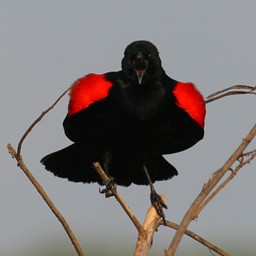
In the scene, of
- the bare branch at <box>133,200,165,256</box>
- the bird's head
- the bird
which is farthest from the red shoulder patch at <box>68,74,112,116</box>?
the bare branch at <box>133,200,165,256</box>

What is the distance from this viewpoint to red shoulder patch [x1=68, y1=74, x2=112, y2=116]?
4691 millimetres

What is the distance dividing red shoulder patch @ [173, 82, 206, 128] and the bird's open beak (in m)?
0.27

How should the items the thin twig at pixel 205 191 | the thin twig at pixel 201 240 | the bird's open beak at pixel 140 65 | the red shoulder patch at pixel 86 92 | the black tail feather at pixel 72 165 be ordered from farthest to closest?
the black tail feather at pixel 72 165 < the bird's open beak at pixel 140 65 < the red shoulder patch at pixel 86 92 < the thin twig at pixel 201 240 < the thin twig at pixel 205 191

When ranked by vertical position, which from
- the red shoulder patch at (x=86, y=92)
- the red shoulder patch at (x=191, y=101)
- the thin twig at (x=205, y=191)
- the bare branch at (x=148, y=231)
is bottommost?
the thin twig at (x=205, y=191)

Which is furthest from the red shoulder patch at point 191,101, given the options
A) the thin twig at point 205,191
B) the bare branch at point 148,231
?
the thin twig at point 205,191

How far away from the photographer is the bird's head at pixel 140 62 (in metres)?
4.87

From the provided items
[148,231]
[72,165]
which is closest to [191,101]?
[72,165]

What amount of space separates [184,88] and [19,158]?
7.32 ft

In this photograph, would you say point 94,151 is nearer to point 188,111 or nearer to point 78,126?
point 78,126

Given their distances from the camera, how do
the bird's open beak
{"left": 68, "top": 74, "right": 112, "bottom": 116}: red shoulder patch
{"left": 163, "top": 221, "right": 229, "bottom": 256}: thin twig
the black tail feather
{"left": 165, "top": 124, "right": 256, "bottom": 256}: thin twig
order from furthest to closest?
the black tail feather → the bird's open beak → {"left": 68, "top": 74, "right": 112, "bottom": 116}: red shoulder patch → {"left": 163, "top": 221, "right": 229, "bottom": 256}: thin twig → {"left": 165, "top": 124, "right": 256, "bottom": 256}: thin twig

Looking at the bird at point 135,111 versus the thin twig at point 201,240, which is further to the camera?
the bird at point 135,111

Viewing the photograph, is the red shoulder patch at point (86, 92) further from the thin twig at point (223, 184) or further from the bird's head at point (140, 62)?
the thin twig at point (223, 184)

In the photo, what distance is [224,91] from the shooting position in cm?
325

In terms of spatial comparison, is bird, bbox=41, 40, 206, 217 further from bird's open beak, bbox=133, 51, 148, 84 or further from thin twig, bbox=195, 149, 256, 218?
thin twig, bbox=195, 149, 256, 218
